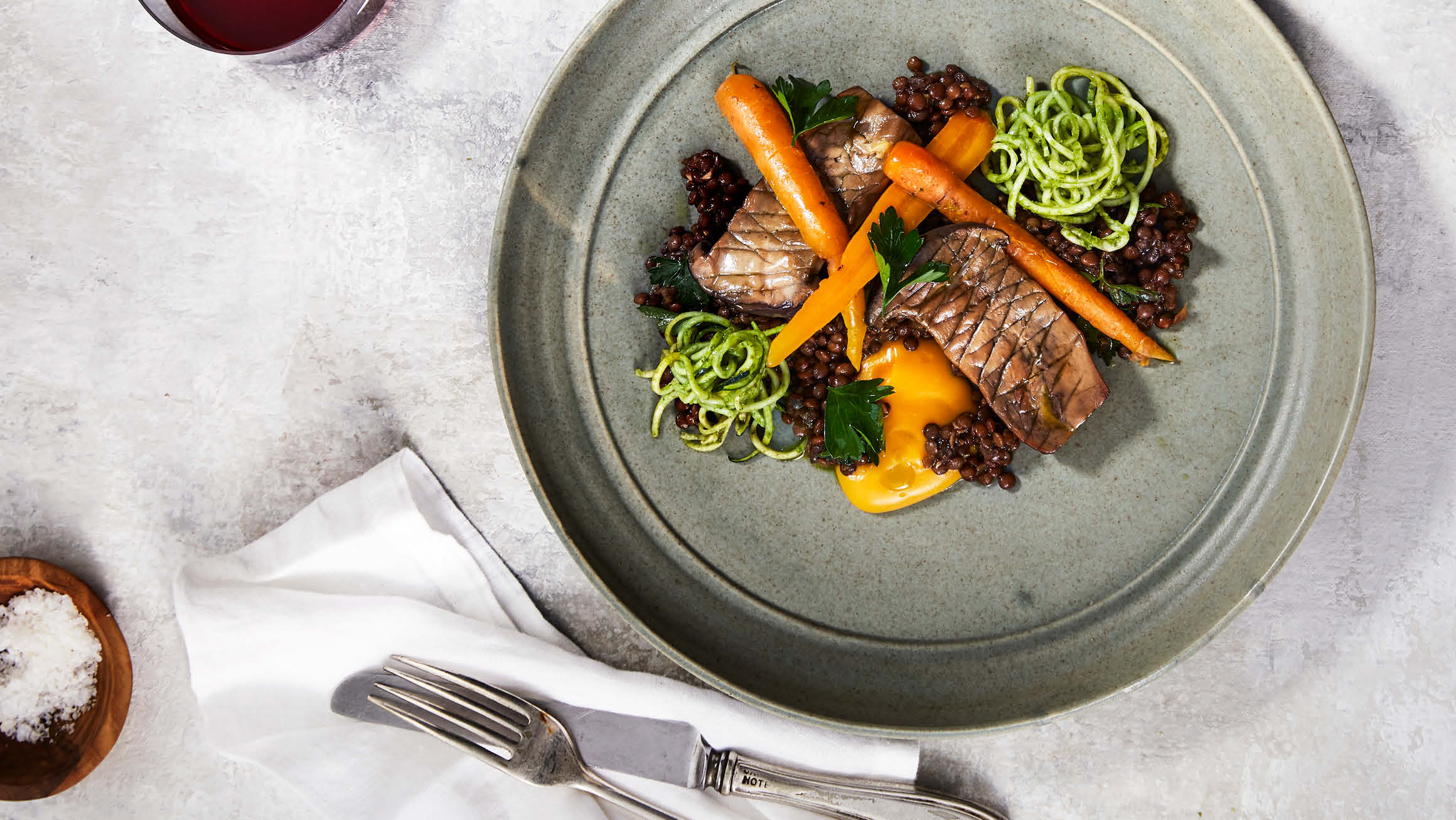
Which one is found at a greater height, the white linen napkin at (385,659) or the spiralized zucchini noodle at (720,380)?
the spiralized zucchini noodle at (720,380)

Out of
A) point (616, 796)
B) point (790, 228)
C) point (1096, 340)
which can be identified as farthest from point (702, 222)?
point (616, 796)

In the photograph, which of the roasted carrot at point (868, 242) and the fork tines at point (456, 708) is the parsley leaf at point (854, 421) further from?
the fork tines at point (456, 708)

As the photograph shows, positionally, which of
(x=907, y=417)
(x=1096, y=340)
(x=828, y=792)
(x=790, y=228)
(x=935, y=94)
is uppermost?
(x=935, y=94)

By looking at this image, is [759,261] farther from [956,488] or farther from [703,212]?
[956,488]

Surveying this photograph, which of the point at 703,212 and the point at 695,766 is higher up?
the point at 703,212

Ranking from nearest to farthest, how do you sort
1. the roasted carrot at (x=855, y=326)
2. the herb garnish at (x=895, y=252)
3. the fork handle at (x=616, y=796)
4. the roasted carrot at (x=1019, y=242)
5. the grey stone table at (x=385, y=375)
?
the herb garnish at (x=895, y=252)
the roasted carrot at (x=1019, y=242)
the roasted carrot at (x=855, y=326)
the fork handle at (x=616, y=796)
the grey stone table at (x=385, y=375)

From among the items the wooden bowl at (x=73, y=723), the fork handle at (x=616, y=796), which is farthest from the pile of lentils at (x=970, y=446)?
the wooden bowl at (x=73, y=723)
